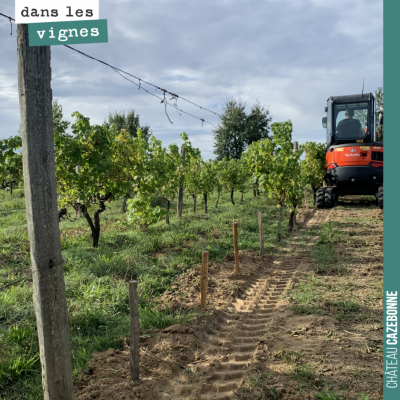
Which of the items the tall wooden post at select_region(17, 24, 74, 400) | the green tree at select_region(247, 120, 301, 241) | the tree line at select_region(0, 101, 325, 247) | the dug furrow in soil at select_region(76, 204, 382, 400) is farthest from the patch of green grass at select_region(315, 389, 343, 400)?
the green tree at select_region(247, 120, 301, 241)

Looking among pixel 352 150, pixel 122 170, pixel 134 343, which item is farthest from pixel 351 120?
pixel 134 343

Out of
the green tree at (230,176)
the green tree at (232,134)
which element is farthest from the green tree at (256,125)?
the green tree at (230,176)

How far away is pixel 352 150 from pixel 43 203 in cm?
1323

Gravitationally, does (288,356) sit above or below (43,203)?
below

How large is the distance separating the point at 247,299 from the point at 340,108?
11085 millimetres

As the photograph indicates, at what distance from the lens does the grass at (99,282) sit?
3.79 metres

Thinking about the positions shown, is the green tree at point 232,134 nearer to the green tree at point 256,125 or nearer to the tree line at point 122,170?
the green tree at point 256,125

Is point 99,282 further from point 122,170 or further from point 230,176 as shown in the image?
point 230,176

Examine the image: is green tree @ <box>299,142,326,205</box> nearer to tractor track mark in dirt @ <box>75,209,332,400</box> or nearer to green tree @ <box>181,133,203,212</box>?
green tree @ <box>181,133,203,212</box>

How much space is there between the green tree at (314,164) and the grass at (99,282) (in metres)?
9.04

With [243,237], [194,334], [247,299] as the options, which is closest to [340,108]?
[243,237]

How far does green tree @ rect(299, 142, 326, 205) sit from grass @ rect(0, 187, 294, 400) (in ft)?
29.7

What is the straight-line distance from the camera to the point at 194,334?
4477 mm

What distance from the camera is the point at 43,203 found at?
2.43 m
